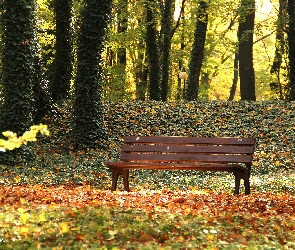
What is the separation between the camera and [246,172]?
30.0 ft

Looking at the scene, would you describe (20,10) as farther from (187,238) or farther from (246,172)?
(187,238)

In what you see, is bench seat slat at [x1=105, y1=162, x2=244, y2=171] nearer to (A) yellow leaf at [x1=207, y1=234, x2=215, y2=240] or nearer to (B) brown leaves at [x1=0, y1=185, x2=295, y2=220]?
(B) brown leaves at [x1=0, y1=185, x2=295, y2=220]

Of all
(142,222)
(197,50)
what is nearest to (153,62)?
(197,50)

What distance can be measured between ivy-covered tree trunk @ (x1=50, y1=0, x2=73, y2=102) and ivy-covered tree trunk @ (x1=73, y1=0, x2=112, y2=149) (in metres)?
3.91

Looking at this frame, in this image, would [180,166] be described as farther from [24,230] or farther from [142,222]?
[24,230]

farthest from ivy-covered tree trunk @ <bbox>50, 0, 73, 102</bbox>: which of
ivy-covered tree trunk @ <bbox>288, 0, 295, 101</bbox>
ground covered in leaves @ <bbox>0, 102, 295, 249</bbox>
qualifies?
ivy-covered tree trunk @ <bbox>288, 0, 295, 101</bbox>

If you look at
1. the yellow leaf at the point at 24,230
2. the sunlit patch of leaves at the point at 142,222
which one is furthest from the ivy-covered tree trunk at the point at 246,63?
the yellow leaf at the point at 24,230

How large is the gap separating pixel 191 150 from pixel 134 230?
4.02 metres

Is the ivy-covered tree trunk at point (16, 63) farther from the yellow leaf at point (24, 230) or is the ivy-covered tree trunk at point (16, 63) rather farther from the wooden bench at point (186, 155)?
the yellow leaf at point (24, 230)

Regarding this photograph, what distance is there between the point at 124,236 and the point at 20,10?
9.01 meters

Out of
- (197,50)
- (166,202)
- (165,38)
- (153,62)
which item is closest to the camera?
(166,202)

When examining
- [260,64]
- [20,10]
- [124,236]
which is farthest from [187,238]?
[260,64]

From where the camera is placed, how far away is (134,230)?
566 cm

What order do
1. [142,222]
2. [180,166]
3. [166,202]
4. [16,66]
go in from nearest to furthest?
[142,222]
[166,202]
[180,166]
[16,66]
